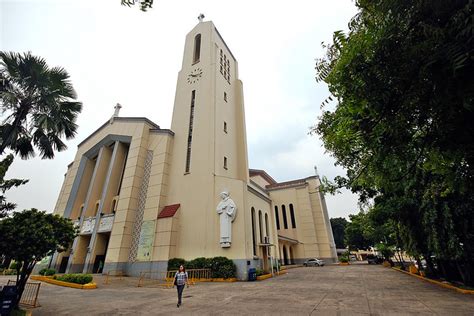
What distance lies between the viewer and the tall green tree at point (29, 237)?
24.3 ft

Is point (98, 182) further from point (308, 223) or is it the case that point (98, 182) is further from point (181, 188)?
point (308, 223)

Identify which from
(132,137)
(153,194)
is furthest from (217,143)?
(132,137)

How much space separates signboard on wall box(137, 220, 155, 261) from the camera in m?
18.0

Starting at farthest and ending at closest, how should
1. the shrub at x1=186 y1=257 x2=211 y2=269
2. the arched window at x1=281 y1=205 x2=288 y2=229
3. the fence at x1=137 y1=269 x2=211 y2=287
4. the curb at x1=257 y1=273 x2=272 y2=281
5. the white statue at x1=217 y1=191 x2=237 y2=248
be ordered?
1. the arched window at x1=281 y1=205 x2=288 y2=229
2. the white statue at x1=217 y1=191 x2=237 y2=248
3. the curb at x1=257 y1=273 x2=272 y2=281
4. the shrub at x1=186 y1=257 x2=211 y2=269
5. the fence at x1=137 y1=269 x2=211 y2=287

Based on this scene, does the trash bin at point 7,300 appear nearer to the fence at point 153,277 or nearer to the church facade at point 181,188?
the fence at point 153,277

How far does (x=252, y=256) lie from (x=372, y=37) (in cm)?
1687

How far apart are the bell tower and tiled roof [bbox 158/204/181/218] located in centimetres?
Answer: 50

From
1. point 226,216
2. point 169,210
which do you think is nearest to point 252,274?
point 226,216

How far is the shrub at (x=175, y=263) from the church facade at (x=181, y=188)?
38 centimetres

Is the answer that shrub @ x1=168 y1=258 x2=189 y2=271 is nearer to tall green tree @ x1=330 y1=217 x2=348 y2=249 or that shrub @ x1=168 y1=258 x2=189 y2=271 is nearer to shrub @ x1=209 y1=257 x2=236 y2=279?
shrub @ x1=209 y1=257 x2=236 y2=279

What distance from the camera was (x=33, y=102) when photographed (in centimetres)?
1005

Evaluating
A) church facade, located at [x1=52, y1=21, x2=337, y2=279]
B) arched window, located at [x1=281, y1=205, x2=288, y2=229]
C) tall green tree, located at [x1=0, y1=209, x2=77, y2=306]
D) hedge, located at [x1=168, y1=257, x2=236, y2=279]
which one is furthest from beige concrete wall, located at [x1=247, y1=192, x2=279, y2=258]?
arched window, located at [x1=281, y1=205, x2=288, y2=229]

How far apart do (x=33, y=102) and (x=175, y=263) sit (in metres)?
12.9

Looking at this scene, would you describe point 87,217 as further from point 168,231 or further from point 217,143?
point 217,143
